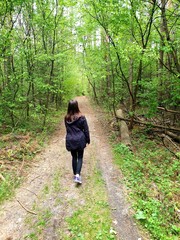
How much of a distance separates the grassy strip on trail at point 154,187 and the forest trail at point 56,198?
1.01ft

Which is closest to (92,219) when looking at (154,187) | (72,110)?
(154,187)

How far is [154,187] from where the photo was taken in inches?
197

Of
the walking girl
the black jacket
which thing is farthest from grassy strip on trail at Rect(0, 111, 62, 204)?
the black jacket

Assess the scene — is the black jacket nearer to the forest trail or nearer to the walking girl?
the walking girl

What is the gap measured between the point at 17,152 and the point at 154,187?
200 inches

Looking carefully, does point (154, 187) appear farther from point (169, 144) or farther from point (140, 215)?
point (169, 144)

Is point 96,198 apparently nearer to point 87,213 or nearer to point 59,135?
point 87,213

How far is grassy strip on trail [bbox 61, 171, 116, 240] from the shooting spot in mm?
3338

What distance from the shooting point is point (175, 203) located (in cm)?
441

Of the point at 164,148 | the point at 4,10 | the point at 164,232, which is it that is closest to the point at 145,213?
the point at 164,232

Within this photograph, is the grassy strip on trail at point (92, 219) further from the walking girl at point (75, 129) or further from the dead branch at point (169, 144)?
the dead branch at point (169, 144)

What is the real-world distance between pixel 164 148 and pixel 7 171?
671cm

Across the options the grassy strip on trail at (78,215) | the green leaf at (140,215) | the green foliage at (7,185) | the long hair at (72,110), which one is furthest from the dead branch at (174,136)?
the green foliage at (7,185)

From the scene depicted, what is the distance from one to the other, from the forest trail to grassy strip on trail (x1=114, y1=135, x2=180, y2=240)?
0.31 metres
